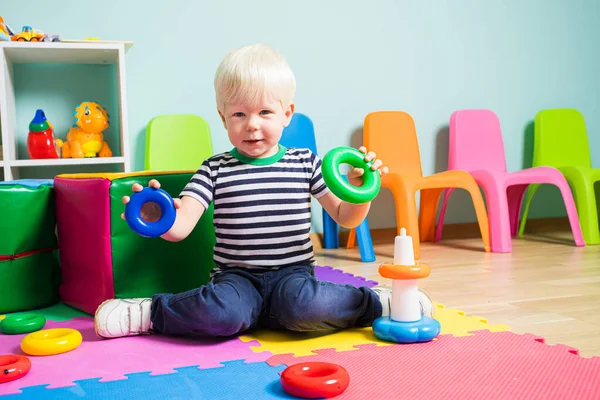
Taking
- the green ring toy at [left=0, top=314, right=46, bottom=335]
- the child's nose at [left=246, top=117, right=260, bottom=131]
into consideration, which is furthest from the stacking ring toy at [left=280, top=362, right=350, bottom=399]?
the green ring toy at [left=0, top=314, right=46, bottom=335]

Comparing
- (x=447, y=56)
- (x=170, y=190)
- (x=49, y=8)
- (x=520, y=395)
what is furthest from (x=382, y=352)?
(x=447, y=56)

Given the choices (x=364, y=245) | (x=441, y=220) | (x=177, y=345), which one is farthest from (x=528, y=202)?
(x=177, y=345)

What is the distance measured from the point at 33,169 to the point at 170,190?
1.17 m

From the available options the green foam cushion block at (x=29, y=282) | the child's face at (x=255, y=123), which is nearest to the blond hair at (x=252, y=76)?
the child's face at (x=255, y=123)

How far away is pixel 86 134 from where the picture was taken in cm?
237

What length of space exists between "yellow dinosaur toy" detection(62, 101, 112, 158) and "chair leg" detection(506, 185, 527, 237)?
197 cm

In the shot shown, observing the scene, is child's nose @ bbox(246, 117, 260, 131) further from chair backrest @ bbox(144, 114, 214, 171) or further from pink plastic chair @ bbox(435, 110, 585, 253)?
pink plastic chair @ bbox(435, 110, 585, 253)

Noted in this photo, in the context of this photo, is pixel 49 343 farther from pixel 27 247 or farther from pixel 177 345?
pixel 27 247

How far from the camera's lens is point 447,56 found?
305 cm

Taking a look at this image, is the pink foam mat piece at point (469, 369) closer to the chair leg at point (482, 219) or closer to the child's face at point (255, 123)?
the child's face at point (255, 123)

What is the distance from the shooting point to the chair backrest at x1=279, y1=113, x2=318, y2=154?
2668 mm

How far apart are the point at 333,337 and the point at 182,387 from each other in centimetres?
39

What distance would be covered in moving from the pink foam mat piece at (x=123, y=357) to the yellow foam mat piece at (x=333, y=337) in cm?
4

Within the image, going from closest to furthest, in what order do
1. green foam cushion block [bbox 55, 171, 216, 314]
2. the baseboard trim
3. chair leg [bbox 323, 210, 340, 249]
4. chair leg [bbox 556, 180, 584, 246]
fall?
green foam cushion block [bbox 55, 171, 216, 314], chair leg [bbox 556, 180, 584, 246], chair leg [bbox 323, 210, 340, 249], the baseboard trim
